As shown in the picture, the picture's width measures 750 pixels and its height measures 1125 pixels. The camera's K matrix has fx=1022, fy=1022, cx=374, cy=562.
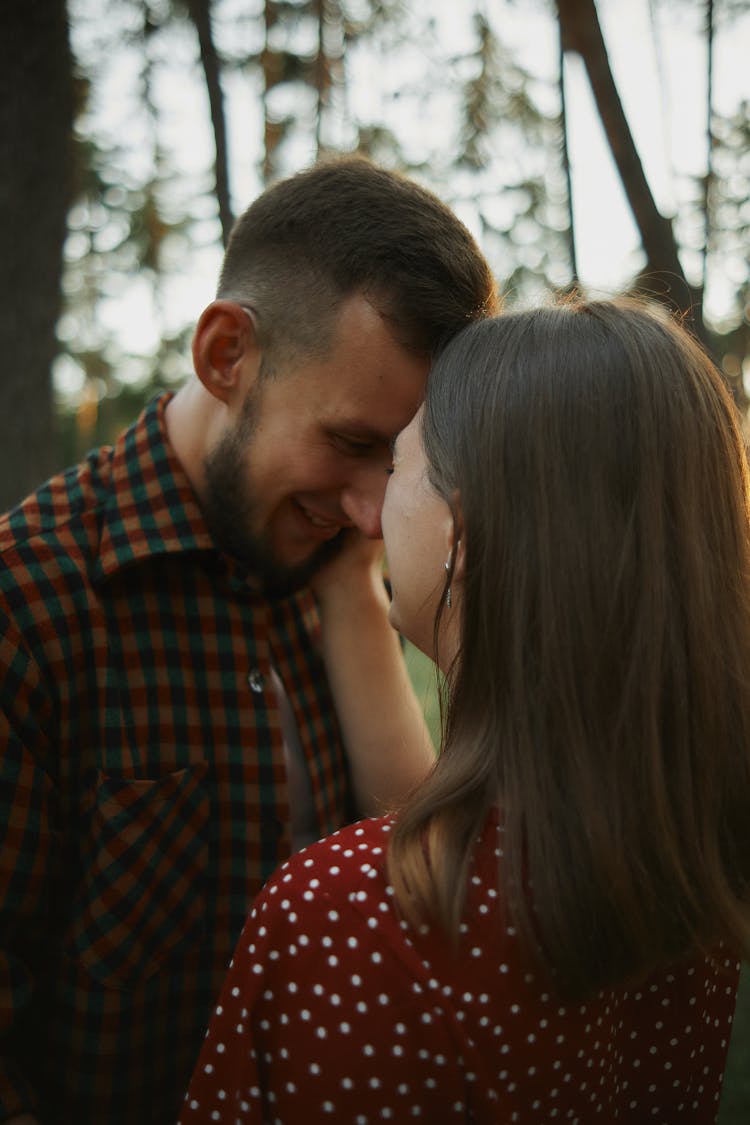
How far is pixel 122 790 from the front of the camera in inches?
73.2

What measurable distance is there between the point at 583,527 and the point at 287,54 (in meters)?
3.45

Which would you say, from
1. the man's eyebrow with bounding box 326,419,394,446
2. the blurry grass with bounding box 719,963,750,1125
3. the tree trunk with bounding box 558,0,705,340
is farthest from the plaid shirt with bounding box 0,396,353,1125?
the blurry grass with bounding box 719,963,750,1125

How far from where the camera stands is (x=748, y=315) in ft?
17.3

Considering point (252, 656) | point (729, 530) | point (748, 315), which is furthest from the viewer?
point (748, 315)

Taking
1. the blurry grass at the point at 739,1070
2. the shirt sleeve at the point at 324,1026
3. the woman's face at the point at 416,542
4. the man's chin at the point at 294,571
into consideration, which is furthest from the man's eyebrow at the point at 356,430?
the shirt sleeve at the point at 324,1026

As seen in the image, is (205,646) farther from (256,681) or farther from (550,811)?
(550,811)

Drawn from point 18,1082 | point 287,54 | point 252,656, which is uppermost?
point 287,54

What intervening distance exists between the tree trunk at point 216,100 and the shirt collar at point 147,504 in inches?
39.6

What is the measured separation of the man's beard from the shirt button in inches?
8.4

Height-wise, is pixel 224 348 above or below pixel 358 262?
below

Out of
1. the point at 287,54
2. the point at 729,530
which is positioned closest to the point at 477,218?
the point at 287,54

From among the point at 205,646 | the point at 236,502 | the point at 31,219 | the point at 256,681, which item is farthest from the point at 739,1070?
the point at 31,219

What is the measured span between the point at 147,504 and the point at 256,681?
0.43m

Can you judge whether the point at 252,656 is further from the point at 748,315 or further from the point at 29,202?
the point at 748,315
